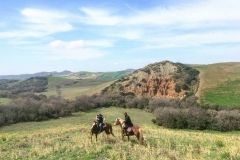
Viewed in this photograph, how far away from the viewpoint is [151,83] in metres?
108

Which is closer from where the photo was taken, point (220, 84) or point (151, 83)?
point (220, 84)

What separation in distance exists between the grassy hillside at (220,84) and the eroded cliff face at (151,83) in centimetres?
1220

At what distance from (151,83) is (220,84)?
28.4 metres

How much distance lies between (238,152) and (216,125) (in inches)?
1685

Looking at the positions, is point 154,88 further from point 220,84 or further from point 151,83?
point 220,84

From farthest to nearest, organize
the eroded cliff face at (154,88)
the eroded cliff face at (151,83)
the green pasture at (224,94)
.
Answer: the eroded cliff face at (151,83) → the eroded cliff face at (154,88) → the green pasture at (224,94)

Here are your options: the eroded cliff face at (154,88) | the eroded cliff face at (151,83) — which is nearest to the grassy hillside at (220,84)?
the eroded cliff face at (151,83)

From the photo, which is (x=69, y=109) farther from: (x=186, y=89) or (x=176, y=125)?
(x=186, y=89)

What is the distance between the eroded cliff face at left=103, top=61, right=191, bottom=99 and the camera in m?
104

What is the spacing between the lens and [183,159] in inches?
490

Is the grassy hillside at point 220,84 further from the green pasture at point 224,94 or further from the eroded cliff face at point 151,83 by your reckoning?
the eroded cliff face at point 151,83

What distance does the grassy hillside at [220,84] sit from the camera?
7906 centimetres

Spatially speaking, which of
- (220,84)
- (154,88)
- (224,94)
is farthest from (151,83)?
(224,94)

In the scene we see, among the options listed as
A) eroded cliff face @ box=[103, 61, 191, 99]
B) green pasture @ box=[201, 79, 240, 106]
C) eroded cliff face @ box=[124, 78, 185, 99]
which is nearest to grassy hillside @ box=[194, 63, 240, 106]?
green pasture @ box=[201, 79, 240, 106]
